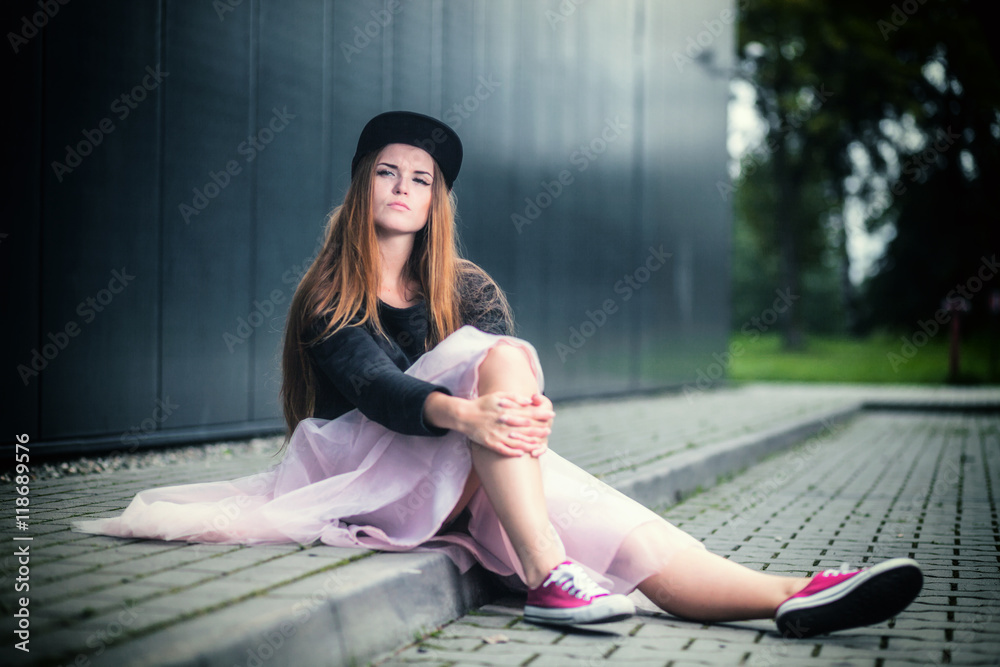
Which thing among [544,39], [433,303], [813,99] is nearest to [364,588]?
[433,303]

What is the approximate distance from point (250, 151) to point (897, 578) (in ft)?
18.1

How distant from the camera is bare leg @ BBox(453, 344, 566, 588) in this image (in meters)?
3.02

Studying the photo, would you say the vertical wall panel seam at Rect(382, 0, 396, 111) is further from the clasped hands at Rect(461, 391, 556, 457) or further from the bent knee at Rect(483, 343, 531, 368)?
the clasped hands at Rect(461, 391, 556, 457)

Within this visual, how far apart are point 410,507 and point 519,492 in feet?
1.66

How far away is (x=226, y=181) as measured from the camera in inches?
269

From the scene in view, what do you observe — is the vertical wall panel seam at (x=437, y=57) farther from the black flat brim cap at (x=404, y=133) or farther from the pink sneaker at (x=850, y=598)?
the pink sneaker at (x=850, y=598)

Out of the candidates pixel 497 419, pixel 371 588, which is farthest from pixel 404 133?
pixel 371 588

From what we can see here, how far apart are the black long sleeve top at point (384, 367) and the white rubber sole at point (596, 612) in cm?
67

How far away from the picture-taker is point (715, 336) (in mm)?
17641

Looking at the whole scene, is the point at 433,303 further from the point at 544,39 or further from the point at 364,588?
the point at 544,39

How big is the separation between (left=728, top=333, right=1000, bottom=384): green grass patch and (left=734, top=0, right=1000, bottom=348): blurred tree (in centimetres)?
107

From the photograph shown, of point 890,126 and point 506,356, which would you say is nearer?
point 506,356

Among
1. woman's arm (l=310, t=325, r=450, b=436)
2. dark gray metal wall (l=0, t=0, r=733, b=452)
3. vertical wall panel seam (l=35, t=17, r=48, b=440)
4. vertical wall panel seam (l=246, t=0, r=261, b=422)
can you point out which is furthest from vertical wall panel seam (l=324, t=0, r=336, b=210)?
woman's arm (l=310, t=325, r=450, b=436)

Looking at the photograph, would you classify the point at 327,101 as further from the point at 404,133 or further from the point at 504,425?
the point at 504,425
